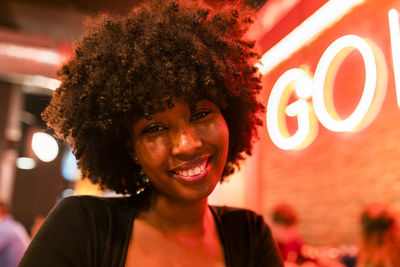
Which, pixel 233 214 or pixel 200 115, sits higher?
pixel 200 115

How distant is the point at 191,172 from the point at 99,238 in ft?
1.01

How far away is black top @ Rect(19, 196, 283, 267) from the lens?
921 millimetres

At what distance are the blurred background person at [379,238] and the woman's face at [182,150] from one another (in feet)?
5.16

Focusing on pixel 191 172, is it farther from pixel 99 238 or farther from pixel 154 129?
pixel 99 238

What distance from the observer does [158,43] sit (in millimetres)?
1104

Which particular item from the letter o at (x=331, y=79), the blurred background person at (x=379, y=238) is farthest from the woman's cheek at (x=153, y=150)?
the blurred background person at (x=379, y=238)

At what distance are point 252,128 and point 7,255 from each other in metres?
2.79

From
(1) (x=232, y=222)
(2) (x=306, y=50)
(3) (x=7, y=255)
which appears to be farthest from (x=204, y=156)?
(3) (x=7, y=255)

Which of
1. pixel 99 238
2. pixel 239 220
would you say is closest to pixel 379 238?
pixel 239 220

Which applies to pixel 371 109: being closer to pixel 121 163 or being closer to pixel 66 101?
pixel 121 163

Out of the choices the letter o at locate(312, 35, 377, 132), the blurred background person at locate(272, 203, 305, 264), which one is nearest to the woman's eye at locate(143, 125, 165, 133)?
the letter o at locate(312, 35, 377, 132)

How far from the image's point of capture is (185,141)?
1027 millimetres

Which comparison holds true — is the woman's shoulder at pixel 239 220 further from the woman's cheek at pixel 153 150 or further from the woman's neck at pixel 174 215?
the woman's cheek at pixel 153 150

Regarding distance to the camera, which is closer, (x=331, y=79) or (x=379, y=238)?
(x=331, y=79)
